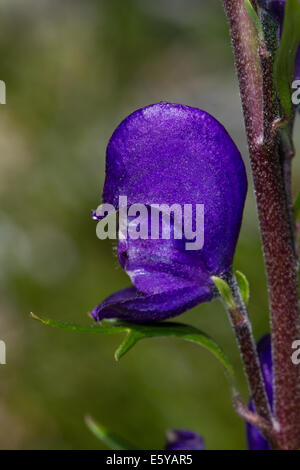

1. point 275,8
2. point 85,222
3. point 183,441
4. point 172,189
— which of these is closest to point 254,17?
point 275,8

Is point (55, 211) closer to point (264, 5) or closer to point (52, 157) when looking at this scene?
point (52, 157)

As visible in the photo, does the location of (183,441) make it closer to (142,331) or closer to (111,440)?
(111,440)

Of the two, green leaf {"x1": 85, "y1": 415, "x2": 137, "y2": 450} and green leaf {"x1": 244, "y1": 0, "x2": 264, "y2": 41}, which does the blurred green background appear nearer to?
green leaf {"x1": 85, "y1": 415, "x2": 137, "y2": 450}

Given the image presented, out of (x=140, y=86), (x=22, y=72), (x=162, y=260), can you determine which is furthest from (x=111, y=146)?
(x=140, y=86)

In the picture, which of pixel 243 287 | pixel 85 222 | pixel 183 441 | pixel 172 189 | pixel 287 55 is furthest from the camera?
pixel 85 222

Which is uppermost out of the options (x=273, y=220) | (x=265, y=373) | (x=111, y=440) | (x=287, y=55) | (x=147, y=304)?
(x=287, y=55)

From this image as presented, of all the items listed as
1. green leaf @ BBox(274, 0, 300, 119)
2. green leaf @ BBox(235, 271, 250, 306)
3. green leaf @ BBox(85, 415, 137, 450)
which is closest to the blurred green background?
green leaf @ BBox(85, 415, 137, 450)
